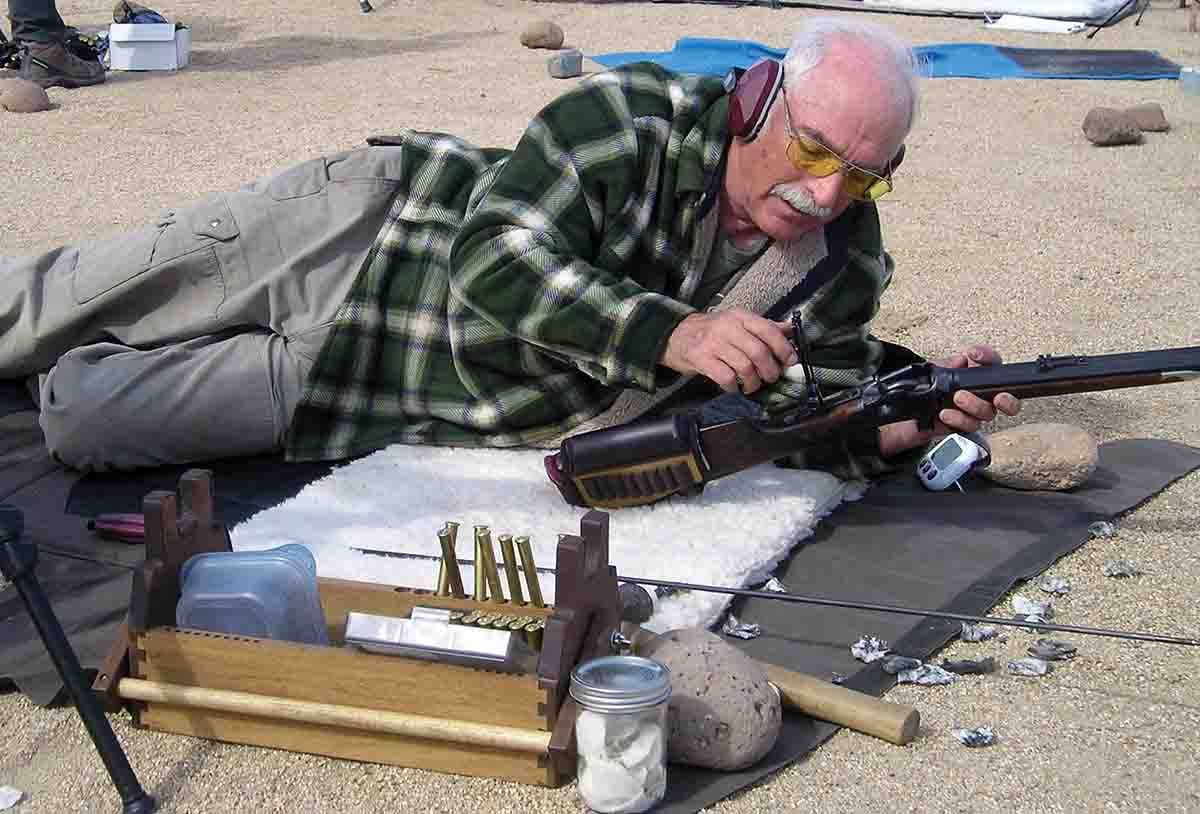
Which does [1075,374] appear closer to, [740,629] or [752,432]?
[752,432]

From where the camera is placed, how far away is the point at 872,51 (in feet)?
10.6

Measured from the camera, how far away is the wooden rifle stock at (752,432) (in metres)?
3.28

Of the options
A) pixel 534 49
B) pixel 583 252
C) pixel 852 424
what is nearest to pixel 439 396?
pixel 583 252

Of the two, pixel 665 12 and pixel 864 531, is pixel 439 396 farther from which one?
pixel 665 12

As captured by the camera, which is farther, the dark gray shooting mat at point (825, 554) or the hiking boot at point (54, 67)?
the hiking boot at point (54, 67)

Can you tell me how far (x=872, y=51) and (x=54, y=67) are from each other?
7542mm

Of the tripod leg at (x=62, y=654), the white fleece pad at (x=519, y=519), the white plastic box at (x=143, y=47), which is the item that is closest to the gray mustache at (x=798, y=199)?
the white fleece pad at (x=519, y=519)

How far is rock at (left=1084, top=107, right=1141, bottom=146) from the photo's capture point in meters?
8.06

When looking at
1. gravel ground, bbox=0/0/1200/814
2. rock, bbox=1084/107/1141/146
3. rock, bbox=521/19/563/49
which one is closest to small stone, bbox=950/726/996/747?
gravel ground, bbox=0/0/1200/814

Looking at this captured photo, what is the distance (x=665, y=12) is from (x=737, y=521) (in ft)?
33.1

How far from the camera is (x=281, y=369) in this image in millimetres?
3807

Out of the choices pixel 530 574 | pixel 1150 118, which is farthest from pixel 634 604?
pixel 1150 118

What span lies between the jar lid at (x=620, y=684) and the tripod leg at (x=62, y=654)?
0.78 metres

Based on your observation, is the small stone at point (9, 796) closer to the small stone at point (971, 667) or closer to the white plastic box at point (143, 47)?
the small stone at point (971, 667)
